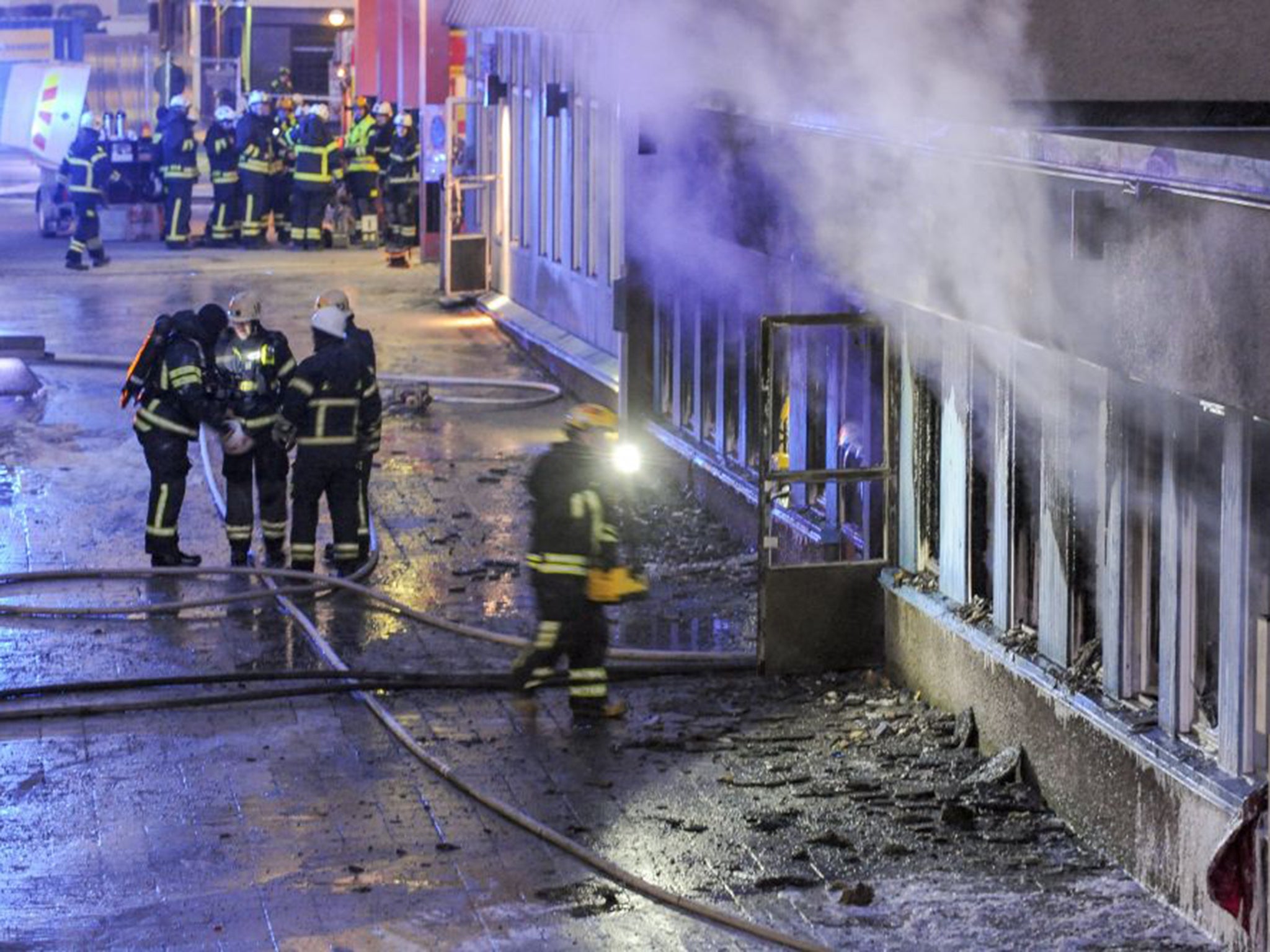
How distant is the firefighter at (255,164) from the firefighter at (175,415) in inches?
653

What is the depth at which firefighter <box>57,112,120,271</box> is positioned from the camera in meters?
27.1

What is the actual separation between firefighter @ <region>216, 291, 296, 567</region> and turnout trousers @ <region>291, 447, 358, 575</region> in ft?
0.83

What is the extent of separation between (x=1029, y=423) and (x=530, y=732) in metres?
2.57

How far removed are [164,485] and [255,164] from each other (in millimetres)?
17070

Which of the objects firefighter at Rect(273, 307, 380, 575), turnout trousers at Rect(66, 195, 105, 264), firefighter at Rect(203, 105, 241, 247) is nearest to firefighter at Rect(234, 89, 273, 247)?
firefighter at Rect(203, 105, 241, 247)

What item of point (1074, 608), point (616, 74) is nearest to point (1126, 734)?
point (1074, 608)

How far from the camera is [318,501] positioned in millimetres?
12531

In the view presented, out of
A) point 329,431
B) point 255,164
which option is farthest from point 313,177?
point 329,431

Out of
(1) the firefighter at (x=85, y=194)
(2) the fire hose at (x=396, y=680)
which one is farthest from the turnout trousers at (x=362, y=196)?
(2) the fire hose at (x=396, y=680)

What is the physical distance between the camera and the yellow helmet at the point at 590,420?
9.56 meters

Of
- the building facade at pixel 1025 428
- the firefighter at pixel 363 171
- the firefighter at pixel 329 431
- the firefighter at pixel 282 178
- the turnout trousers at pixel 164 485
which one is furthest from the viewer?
the firefighter at pixel 282 178

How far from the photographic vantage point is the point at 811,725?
9.66 meters

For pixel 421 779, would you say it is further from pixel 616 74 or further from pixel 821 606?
pixel 616 74

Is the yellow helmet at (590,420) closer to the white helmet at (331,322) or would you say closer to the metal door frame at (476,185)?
the white helmet at (331,322)
